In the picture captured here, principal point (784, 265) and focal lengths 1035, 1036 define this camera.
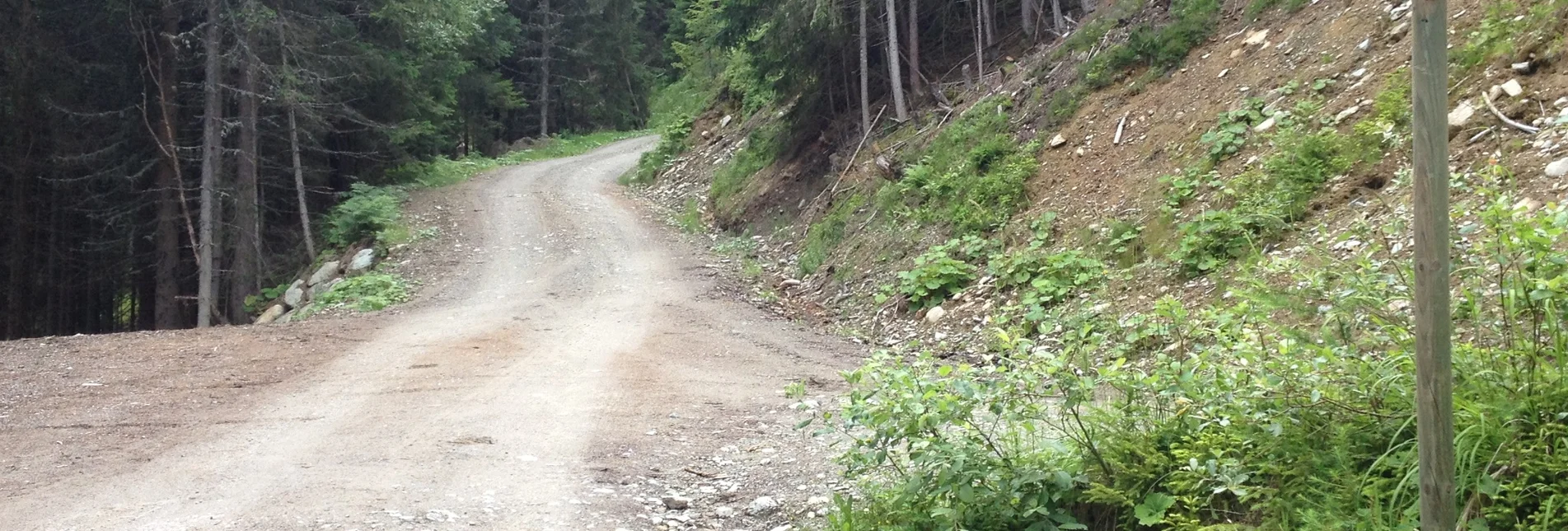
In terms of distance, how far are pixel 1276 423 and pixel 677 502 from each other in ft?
10.6

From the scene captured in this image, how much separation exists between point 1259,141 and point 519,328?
26.3ft

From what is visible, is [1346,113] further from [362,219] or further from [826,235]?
[362,219]

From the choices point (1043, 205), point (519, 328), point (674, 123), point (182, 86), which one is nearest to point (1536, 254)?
point (1043, 205)

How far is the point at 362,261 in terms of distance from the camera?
1786 cm

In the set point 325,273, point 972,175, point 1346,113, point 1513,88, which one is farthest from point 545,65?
point 1513,88

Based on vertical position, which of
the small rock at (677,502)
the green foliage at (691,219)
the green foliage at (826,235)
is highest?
the small rock at (677,502)

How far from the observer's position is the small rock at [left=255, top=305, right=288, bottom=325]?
695 inches

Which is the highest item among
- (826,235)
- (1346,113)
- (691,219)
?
(1346,113)

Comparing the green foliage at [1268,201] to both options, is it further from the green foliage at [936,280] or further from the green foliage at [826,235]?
the green foliage at [826,235]

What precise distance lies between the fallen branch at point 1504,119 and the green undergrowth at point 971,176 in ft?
16.2

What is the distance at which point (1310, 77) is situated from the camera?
1029cm

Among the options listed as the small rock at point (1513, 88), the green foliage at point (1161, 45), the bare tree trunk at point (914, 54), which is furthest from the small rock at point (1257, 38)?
the bare tree trunk at point (914, 54)

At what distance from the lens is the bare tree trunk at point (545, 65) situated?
4153 centimetres

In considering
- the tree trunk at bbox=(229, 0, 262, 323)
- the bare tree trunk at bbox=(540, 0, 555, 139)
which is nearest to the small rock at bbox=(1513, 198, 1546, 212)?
the tree trunk at bbox=(229, 0, 262, 323)
